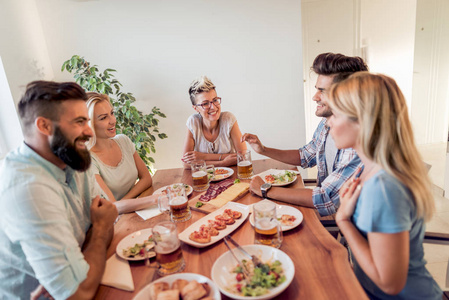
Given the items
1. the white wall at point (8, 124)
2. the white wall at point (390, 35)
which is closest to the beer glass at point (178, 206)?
the white wall at point (8, 124)

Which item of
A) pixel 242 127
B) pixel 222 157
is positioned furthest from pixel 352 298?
pixel 242 127

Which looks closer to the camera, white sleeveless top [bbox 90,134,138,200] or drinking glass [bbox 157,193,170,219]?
drinking glass [bbox 157,193,170,219]

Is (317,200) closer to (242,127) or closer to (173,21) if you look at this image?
(242,127)

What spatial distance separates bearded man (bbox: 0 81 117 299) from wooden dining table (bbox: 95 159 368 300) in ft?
0.39

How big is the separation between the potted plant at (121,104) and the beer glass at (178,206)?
195 cm

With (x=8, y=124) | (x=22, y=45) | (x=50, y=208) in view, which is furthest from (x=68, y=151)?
(x=22, y=45)

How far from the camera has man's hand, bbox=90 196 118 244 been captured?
3.91 ft

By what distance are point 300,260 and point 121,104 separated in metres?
→ 2.94

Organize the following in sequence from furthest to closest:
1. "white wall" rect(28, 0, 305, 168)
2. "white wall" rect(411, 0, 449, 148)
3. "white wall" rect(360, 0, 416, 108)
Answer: "white wall" rect(360, 0, 416, 108), "white wall" rect(411, 0, 449, 148), "white wall" rect(28, 0, 305, 168)

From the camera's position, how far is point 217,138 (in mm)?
2535

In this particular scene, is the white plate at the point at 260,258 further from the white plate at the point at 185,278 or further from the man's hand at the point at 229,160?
the man's hand at the point at 229,160

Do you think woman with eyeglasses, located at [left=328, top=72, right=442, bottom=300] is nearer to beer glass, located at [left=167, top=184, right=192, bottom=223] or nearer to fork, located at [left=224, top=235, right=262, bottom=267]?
fork, located at [left=224, top=235, right=262, bottom=267]

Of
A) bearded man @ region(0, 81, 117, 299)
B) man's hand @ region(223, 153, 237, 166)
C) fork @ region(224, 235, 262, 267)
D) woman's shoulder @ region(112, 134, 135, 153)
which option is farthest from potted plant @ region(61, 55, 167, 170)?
fork @ region(224, 235, 262, 267)

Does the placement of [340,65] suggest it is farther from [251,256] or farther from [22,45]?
[22,45]
